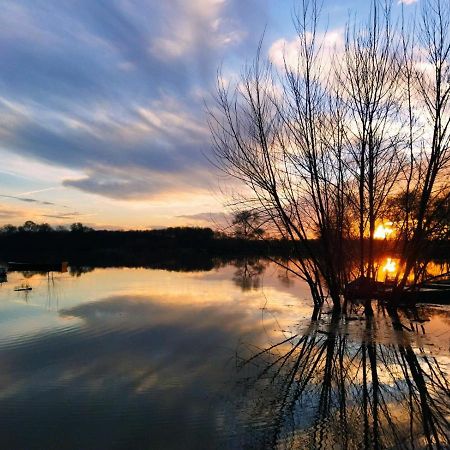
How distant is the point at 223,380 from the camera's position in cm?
642

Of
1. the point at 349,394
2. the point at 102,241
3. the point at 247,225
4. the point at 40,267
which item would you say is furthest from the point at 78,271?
the point at 102,241

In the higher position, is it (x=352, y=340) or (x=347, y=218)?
(x=347, y=218)

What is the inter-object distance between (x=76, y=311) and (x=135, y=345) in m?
5.18

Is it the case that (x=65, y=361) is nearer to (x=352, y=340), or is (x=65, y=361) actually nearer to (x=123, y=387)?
(x=123, y=387)

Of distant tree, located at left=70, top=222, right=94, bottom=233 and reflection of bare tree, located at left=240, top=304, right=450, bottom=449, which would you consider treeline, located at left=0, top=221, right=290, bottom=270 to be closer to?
distant tree, located at left=70, top=222, right=94, bottom=233

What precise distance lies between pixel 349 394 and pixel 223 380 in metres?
1.70

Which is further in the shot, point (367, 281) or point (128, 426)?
point (367, 281)

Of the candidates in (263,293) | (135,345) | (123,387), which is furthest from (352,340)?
(263,293)

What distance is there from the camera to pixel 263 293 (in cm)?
1833

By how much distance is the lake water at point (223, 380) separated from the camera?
451 centimetres

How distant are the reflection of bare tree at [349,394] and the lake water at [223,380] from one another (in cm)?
2

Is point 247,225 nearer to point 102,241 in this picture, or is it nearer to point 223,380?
point 223,380

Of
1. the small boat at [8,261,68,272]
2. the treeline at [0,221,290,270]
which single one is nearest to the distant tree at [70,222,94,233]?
the treeline at [0,221,290,270]

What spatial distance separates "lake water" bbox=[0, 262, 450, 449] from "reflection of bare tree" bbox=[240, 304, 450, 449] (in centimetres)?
2
